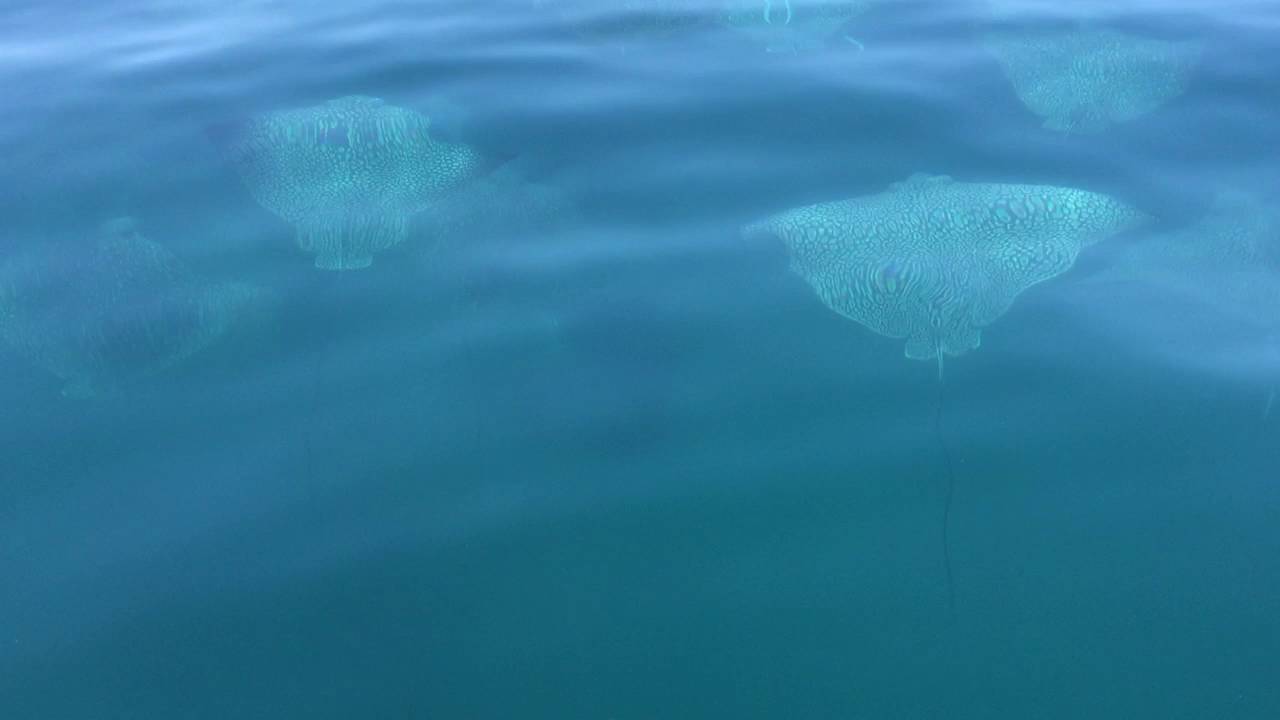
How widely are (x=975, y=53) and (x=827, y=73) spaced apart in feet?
2.73

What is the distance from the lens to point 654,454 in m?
2.69

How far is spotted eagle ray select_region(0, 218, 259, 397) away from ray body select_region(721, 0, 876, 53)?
120 inches

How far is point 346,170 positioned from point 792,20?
263 centimetres

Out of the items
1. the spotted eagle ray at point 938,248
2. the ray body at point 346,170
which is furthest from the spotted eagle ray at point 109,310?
the spotted eagle ray at point 938,248

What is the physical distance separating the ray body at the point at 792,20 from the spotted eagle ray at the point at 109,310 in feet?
9.99

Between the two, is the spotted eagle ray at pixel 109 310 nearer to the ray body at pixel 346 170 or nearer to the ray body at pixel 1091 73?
the ray body at pixel 346 170

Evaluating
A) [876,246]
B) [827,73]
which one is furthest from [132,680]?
[827,73]

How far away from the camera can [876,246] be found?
3279 mm

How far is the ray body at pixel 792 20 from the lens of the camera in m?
4.87

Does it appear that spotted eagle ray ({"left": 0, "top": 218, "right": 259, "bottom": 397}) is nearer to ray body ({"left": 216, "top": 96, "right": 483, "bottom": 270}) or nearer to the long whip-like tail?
ray body ({"left": 216, "top": 96, "right": 483, "bottom": 270})

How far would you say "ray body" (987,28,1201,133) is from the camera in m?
4.14

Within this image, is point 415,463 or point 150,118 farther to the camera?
point 150,118

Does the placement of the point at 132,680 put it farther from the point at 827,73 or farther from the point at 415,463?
the point at 827,73

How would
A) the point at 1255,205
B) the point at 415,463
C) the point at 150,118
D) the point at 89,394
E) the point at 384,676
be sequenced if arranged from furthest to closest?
the point at 150,118 → the point at 1255,205 → the point at 89,394 → the point at 415,463 → the point at 384,676
